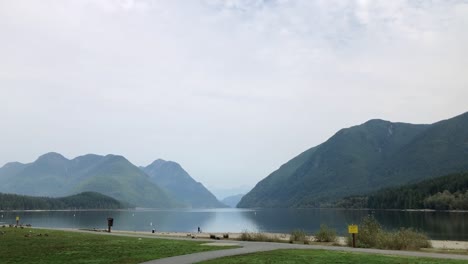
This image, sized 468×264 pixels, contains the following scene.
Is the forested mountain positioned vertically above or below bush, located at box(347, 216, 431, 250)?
above

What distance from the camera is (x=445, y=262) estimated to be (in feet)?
65.4

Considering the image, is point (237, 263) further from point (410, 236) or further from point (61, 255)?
point (410, 236)

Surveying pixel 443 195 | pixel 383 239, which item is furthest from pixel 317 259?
pixel 443 195

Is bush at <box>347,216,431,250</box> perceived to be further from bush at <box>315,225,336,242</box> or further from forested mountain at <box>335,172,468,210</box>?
forested mountain at <box>335,172,468,210</box>

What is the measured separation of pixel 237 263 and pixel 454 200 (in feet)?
563

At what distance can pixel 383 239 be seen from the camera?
31156mm

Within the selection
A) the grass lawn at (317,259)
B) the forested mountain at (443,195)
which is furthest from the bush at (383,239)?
the forested mountain at (443,195)

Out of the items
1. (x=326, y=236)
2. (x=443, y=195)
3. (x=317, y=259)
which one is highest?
(x=443, y=195)

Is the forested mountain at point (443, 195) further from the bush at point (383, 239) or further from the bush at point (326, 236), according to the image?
the bush at point (383, 239)

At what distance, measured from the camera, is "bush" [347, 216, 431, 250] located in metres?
30.4

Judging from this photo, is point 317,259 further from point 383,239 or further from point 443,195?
point 443,195

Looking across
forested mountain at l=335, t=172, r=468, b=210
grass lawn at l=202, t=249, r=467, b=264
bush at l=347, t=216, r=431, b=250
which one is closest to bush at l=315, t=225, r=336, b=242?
bush at l=347, t=216, r=431, b=250

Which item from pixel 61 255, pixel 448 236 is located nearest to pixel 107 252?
pixel 61 255

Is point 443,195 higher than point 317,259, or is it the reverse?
point 443,195
